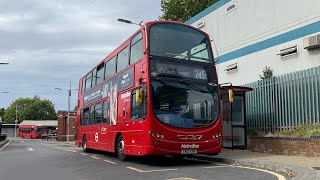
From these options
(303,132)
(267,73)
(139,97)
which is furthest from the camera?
(267,73)

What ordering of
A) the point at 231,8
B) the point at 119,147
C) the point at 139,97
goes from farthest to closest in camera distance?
the point at 231,8 < the point at 119,147 < the point at 139,97

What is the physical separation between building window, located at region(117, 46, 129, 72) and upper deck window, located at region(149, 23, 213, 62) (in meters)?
2.17

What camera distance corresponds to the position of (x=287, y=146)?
579 inches

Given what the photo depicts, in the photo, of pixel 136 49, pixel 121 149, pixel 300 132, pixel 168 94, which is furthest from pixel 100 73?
pixel 300 132

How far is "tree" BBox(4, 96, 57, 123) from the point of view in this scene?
131 meters

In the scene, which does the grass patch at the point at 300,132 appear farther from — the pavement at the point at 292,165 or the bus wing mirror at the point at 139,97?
the bus wing mirror at the point at 139,97

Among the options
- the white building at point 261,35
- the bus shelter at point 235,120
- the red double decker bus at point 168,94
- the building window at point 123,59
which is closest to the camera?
the red double decker bus at point 168,94

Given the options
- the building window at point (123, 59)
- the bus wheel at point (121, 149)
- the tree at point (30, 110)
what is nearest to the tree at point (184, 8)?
the building window at point (123, 59)

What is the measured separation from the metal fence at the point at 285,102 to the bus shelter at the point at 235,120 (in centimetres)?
74

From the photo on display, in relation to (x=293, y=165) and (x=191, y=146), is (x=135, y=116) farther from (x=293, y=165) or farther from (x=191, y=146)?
(x=293, y=165)

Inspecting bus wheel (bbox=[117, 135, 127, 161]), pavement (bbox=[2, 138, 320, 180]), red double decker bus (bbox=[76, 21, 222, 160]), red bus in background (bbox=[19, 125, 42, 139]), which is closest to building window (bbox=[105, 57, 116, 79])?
red double decker bus (bbox=[76, 21, 222, 160])

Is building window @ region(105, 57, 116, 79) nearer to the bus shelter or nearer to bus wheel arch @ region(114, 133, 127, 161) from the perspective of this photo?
bus wheel arch @ region(114, 133, 127, 161)

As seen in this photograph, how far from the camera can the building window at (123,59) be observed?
15.4m

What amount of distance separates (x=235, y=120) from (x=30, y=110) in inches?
4794
